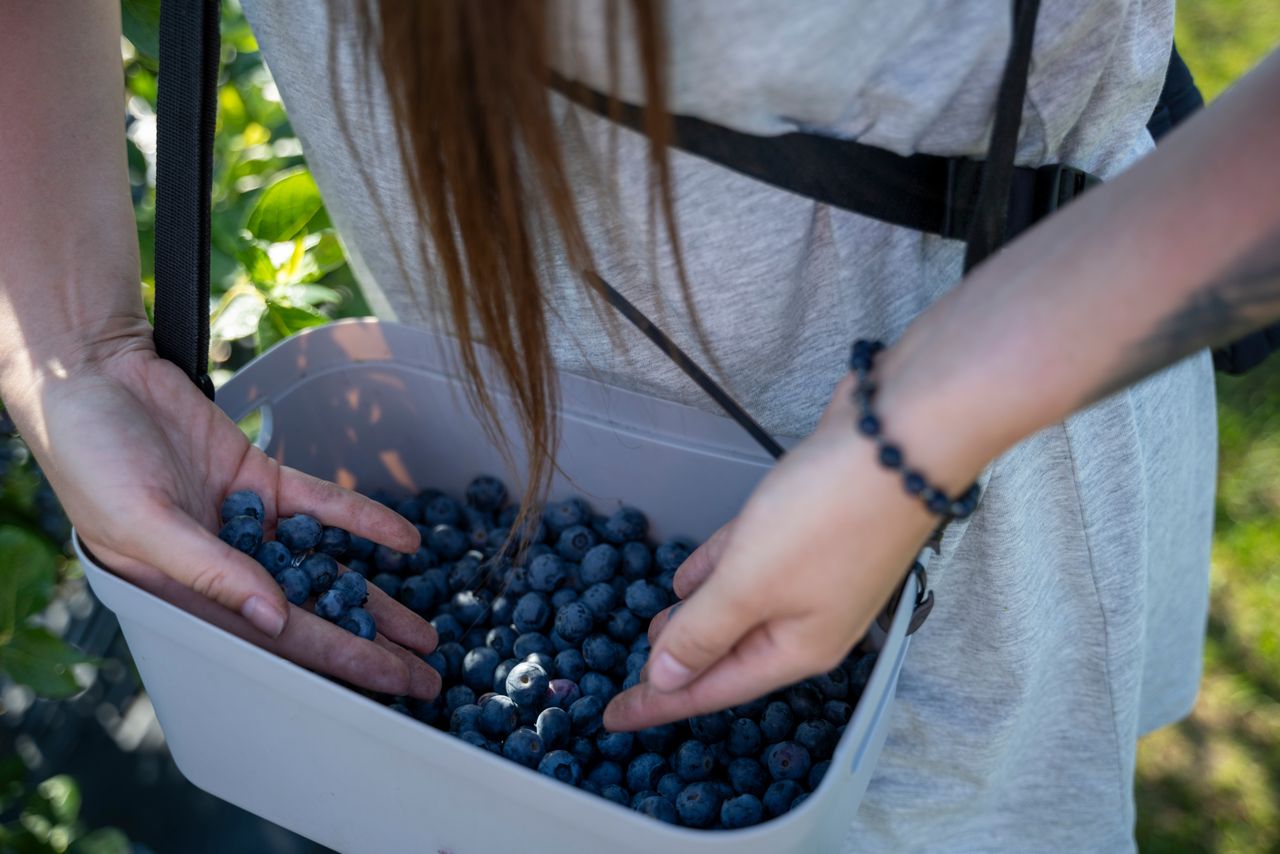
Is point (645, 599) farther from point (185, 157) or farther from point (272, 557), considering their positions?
point (185, 157)

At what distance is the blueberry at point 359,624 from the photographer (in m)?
0.95

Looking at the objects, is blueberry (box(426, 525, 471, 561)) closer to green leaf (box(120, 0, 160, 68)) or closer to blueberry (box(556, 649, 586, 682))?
blueberry (box(556, 649, 586, 682))

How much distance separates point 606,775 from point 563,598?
225 millimetres

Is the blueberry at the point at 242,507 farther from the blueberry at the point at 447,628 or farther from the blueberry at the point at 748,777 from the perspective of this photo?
the blueberry at the point at 748,777

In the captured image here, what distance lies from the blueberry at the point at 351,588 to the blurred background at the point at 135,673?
421 millimetres

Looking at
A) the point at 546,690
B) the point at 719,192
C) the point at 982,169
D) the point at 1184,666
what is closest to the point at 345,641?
the point at 546,690

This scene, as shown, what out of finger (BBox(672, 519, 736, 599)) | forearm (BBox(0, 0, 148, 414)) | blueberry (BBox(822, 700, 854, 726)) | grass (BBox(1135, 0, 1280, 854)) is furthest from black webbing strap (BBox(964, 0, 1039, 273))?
grass (BBox(1135, 0, 1280, 854))

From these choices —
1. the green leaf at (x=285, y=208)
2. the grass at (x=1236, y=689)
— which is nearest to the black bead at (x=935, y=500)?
the green leaf at (x=285, y=208)

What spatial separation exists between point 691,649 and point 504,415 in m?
0.51

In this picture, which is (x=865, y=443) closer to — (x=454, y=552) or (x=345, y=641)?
(x=345, y=641)

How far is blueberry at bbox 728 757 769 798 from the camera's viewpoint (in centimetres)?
95

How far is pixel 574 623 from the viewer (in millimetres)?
1083

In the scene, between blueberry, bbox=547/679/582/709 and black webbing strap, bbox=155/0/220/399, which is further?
blueberry, bbox=547/679/582/709

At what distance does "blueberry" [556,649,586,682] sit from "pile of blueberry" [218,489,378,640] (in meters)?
0.18
